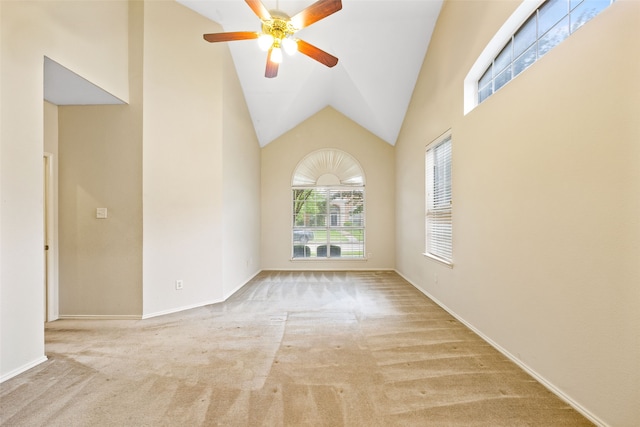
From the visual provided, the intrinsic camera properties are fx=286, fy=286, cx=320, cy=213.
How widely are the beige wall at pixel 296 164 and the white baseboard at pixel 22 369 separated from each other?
161 inches

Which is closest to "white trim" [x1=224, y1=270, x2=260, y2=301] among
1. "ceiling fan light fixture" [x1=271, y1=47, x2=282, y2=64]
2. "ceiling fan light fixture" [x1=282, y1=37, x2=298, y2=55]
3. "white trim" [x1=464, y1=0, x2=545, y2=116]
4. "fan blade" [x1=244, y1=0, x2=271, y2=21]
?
"ceiling fan light fixture" [x1=271, y1=47, x2=282, y2=64]

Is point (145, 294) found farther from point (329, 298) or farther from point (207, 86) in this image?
point (207, 86)

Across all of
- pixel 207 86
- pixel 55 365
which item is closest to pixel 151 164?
pixel 207 86

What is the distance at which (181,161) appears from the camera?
3621 mm

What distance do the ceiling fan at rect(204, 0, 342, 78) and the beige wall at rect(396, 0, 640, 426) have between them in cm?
157

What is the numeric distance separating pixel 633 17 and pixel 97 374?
3970 millimetres

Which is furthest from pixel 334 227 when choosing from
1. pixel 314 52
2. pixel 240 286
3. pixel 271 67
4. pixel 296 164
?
pixel 314 52

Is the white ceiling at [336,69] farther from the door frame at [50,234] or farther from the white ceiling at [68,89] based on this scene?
the door frame at [50,234]

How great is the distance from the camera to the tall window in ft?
12.0

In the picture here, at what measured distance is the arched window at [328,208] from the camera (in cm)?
630

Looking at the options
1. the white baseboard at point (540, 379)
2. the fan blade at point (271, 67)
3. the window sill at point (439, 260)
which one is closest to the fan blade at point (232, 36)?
the fan blade at point (271, 67)

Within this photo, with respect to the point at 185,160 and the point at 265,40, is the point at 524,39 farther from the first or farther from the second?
the point at 185,160

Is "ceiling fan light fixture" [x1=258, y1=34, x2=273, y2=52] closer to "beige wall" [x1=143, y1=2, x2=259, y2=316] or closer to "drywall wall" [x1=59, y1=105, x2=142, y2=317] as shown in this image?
"beige wall" [x1=143, y1=2, x2=259, y2=316]

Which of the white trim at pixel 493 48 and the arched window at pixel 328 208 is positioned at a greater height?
the white trim at pixel 493 48
